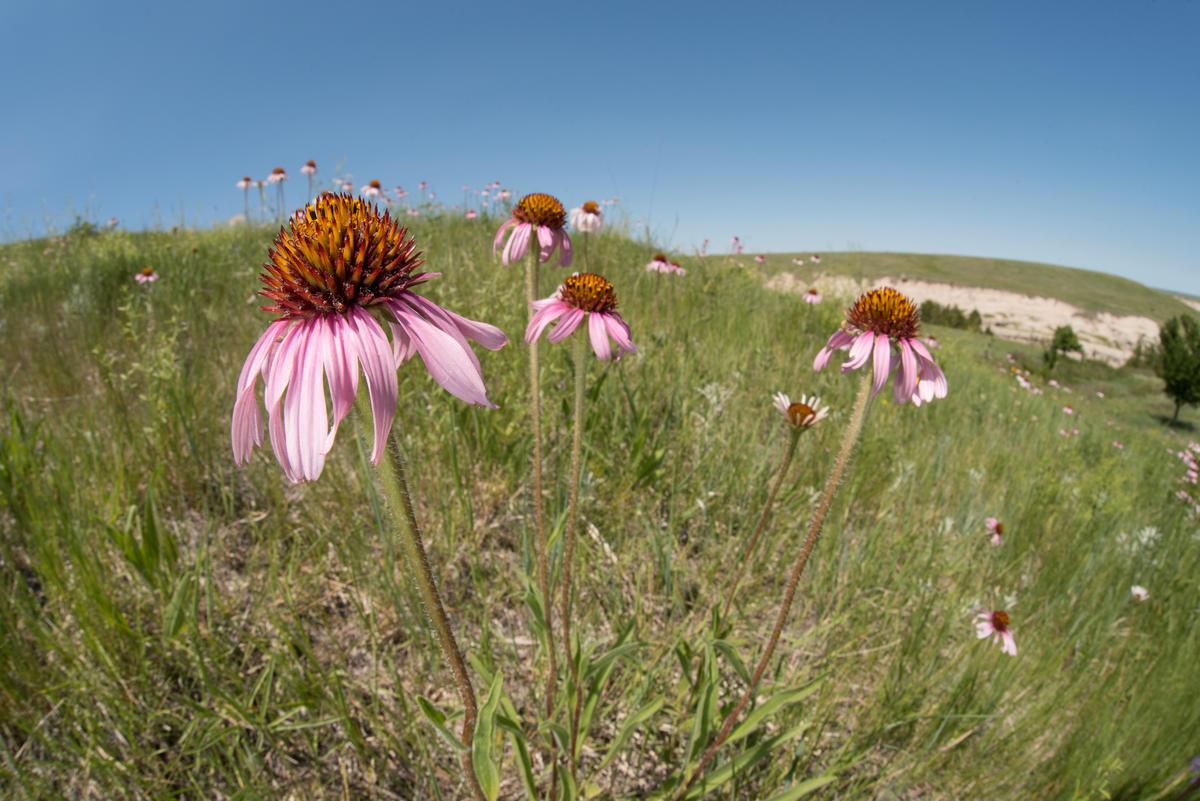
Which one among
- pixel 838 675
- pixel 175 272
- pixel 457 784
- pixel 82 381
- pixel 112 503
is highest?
pixel 175 272

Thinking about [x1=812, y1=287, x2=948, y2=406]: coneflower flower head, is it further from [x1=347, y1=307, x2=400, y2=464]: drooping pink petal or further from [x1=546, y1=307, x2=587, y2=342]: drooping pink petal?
[x1=347, y1=307, x2=400, y2=464]: drooping pink petal

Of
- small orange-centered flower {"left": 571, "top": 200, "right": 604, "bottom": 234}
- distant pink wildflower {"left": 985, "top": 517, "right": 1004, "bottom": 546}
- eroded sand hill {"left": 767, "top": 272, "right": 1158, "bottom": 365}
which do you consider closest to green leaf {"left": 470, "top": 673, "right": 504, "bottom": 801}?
distant pink wildflower {"left": 985, "top": 517, "right": 1004, "bottom": 546}

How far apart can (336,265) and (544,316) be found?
623 millimetres

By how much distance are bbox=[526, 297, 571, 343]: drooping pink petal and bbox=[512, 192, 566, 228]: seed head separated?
0.33m

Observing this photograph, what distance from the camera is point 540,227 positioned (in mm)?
1497

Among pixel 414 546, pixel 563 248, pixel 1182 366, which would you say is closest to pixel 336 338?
pixel 414 546

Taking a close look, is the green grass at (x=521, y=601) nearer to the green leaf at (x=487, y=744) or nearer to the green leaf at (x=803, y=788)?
the green leaf at (x=803, y=788)

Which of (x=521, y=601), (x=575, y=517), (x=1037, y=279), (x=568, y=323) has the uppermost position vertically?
(x=1037, y=279)

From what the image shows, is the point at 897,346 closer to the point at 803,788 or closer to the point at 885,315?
the point at 885,315

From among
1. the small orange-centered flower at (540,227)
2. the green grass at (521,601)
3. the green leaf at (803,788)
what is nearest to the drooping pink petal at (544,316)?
the small orange-centered flower at (540,227)

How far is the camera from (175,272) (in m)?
3.59

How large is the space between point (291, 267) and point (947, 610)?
188cm

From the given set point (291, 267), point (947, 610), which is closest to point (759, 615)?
point (947, 610)

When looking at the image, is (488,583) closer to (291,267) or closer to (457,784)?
(457,784)
